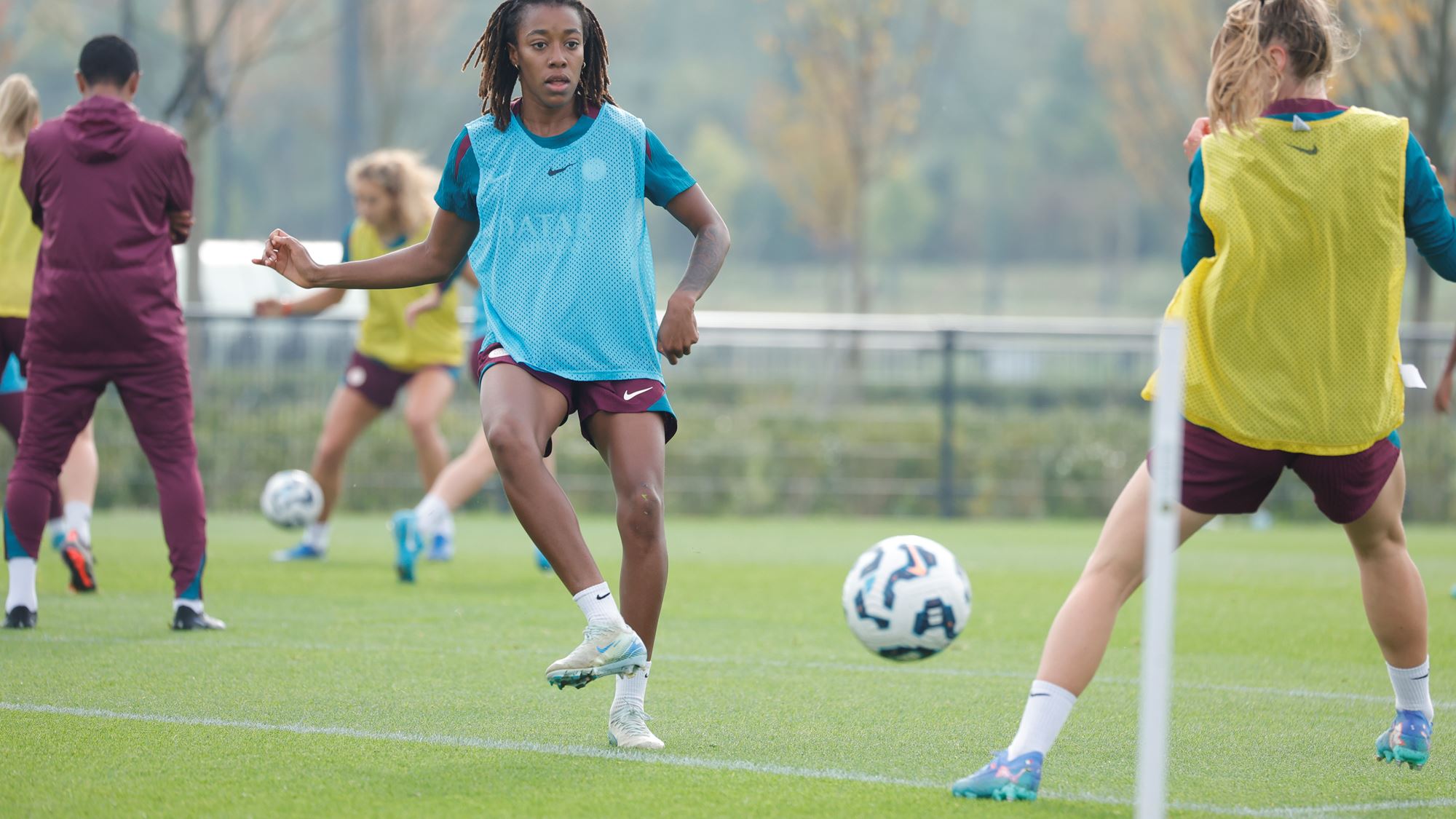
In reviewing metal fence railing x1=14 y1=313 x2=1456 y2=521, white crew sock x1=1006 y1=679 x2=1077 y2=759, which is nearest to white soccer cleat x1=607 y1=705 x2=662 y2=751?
white crew sock x1=1006 y1=679 x2=1077 y2=759

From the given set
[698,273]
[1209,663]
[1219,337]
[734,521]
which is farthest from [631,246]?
[734,521]

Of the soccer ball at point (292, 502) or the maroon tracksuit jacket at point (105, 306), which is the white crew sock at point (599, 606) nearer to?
the maroon tracksuit jacket at point (105, 306)

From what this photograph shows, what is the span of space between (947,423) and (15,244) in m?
8.87

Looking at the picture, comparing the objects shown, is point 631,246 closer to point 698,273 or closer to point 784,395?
point 698,273

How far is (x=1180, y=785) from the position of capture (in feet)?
14.2

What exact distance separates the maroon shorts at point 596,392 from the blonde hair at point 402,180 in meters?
5.05

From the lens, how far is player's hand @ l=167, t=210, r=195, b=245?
684cm

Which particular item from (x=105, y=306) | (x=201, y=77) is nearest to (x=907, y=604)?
(x=105, y=306)

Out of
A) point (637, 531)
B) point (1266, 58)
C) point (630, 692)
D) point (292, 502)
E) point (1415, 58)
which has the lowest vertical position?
point (292, 502)

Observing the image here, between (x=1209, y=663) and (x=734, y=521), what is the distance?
27.1 feet

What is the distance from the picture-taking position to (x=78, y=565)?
816 cm

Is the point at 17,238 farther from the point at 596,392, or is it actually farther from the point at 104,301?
the point at 596,392

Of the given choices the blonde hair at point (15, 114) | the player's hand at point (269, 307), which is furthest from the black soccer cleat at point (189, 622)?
the blonde hair at point (15, 114)

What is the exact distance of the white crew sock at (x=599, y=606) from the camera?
4.41 m
